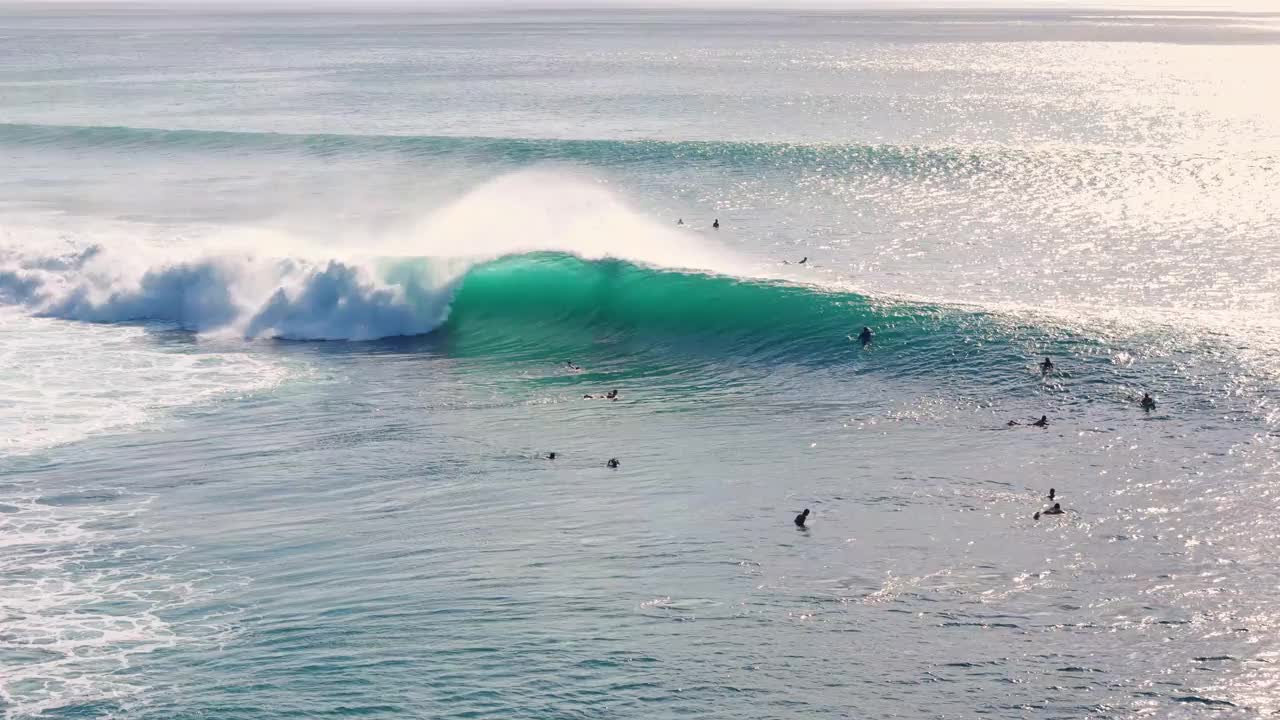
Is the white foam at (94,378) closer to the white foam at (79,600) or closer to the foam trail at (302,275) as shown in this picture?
the foam trail at (302,275)

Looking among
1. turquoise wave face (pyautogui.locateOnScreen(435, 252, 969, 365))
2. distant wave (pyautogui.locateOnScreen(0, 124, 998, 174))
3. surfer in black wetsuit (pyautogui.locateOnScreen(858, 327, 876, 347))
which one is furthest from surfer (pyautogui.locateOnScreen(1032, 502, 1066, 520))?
distant wave (pyautogui.locateOnScreen(0, 124, 998, 174))

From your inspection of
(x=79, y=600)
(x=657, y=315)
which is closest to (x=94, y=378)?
(x=79, y=600)

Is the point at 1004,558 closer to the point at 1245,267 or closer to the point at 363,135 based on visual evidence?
the point at 1245,267

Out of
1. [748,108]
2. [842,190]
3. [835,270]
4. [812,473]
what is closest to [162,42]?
[748,108]

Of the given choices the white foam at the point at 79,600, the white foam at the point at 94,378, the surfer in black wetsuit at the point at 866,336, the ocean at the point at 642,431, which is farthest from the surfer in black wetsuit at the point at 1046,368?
the white foam at the point at 79,600

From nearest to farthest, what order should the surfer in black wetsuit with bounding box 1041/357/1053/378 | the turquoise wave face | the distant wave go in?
the surfer in black wetsuit with bounding box 1041/357/1053/378 → the turquoise wave face → the distant wave

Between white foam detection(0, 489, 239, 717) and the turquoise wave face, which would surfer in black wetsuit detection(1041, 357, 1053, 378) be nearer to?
the turquoise wave face

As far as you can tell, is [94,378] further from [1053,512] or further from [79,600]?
[1053,512]

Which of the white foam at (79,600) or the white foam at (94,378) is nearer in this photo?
the white foam at (79,600)
